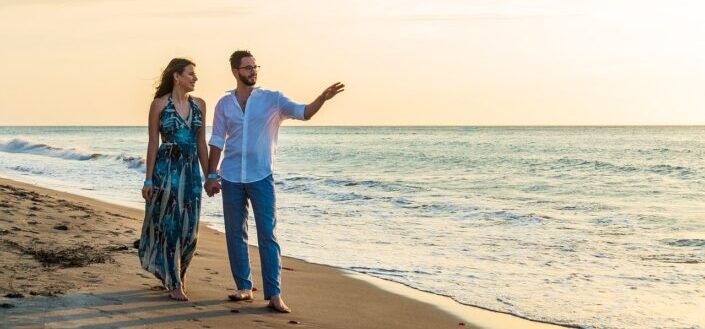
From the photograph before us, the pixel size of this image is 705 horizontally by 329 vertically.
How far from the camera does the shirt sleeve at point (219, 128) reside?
598 cm

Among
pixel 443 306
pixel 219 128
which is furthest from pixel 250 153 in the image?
pixel 443 306

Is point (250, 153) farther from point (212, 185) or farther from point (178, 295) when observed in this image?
point (178, 295)

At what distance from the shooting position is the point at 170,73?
19.7 ft

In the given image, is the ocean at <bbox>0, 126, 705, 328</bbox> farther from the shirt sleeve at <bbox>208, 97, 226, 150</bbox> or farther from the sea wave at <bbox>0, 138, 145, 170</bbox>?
the sea wave at <bbox>0, 138, 145, 170</bbox>

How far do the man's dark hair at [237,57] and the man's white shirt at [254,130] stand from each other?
22cm

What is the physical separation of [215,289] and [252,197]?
1.07m

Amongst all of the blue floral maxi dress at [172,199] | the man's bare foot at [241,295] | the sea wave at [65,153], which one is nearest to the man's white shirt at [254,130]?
the blue floral maxi dress at [172,199]

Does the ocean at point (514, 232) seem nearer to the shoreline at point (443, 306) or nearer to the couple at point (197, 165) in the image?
the shoreline at point (443, 306)

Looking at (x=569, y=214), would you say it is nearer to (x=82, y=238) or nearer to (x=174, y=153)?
(x=82, y=238)

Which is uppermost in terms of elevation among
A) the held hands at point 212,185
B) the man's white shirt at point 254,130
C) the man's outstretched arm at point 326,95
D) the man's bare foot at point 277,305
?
the man's outstretched arm at point 326,95

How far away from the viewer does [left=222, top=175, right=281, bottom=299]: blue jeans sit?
592cm

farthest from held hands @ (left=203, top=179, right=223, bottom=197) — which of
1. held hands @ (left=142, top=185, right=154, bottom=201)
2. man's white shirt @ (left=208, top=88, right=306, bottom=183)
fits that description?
held hands @ (left=142, top=185, right=154, bottom=201)

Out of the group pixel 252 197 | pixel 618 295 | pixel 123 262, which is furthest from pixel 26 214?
pixel 618 295

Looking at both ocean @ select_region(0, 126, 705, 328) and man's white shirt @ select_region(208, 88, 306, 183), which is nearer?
man's white shirt @ select_region(208, 88, 306, 183)
